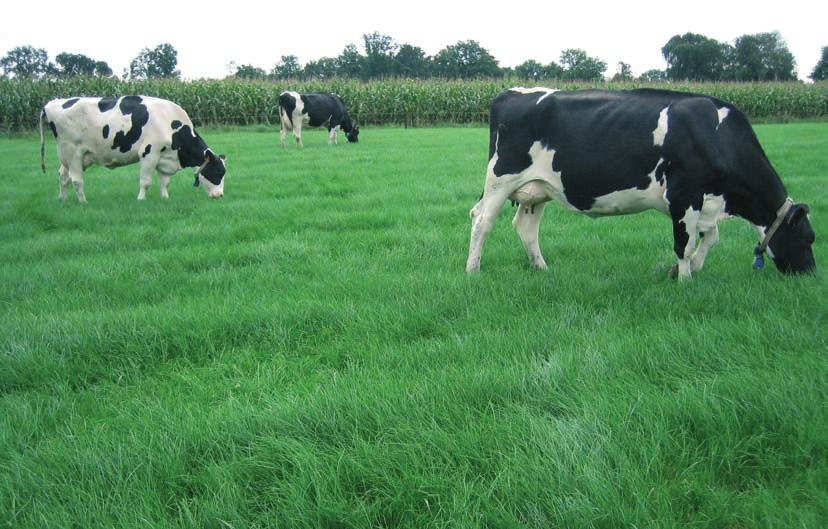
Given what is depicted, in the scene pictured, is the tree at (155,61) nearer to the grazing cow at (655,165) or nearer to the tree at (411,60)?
the tree at (411,60)

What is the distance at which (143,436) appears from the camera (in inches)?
103

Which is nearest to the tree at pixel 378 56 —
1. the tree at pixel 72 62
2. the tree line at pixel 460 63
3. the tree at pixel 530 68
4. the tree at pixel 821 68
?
the tree line at pixel 460 63

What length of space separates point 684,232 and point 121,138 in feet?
29.1

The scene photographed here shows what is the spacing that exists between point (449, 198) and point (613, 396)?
21.6 ft

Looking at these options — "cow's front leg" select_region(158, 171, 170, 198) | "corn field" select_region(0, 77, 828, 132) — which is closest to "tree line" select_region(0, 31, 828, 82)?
"corn field" select_region(0, 77, 828, 132)

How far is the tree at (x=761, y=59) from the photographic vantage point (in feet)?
265

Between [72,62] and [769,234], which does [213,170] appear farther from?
[72,62]

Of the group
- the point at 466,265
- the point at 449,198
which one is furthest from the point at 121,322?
the point at 449,198

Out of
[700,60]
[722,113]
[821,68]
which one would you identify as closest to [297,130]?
[722,113]

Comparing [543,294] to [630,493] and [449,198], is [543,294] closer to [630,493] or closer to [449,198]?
[630,493]

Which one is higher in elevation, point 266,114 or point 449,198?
point 266,114

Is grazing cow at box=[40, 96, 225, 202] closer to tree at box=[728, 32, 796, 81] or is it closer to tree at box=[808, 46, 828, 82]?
tree at box=[728, 32, 796, 81]

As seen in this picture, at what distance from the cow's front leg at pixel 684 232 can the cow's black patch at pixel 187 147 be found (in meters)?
8.27

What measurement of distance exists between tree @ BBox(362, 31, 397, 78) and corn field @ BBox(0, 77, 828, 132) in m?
54.0
